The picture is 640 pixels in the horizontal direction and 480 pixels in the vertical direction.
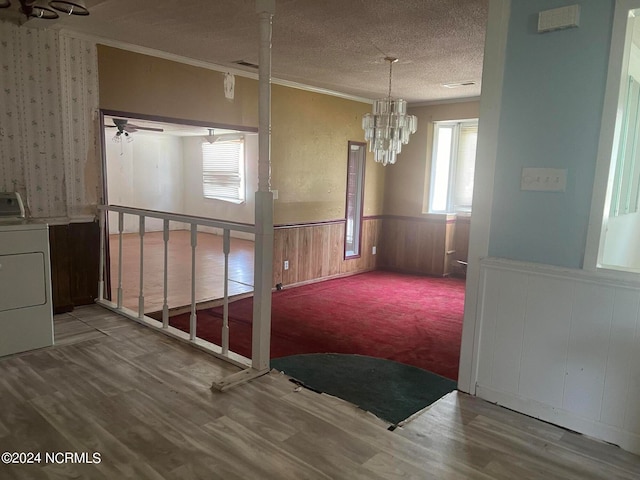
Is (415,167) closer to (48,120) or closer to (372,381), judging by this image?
(372,381)

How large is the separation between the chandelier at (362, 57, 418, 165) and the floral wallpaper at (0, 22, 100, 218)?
252cm

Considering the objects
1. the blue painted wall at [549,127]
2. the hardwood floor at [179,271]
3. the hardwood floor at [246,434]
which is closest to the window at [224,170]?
the hardwood floor at [179,271]

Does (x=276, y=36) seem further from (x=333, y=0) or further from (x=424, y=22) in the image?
(x=424, y=22)

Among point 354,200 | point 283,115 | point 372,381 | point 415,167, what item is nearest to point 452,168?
point 415,167

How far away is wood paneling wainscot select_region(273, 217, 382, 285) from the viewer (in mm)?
5660

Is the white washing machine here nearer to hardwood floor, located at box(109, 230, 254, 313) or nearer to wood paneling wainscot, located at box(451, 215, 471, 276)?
A: hardwood floor, located at box(109, 230, 254, 313)

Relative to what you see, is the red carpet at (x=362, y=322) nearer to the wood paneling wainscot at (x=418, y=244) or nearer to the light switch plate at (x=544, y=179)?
the wood paneling wainscot at (x=418, y=244)

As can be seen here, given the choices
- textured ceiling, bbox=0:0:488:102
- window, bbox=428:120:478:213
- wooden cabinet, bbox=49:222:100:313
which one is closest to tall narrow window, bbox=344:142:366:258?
window, bbox=428:120:478:213

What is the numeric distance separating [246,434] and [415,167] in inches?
217

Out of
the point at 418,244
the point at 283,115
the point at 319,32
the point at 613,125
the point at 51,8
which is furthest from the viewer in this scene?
the point at 418,244

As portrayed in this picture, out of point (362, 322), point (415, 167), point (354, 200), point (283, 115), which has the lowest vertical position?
point (362, 322)

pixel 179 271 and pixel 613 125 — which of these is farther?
pixel 179 271

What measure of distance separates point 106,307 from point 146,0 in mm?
2515

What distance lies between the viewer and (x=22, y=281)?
294 cm
